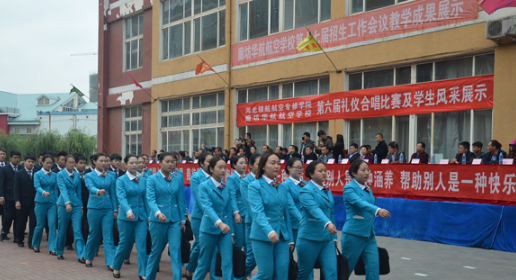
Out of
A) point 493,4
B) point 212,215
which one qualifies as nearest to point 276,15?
point 493,4

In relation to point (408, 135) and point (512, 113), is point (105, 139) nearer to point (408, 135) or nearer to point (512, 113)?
point (408, 135)

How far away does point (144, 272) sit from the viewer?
8.23 meters

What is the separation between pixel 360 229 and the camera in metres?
6.76

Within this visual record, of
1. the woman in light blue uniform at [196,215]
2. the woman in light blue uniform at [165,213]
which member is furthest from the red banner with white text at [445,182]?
the woman in light blue uniform at [165,213]

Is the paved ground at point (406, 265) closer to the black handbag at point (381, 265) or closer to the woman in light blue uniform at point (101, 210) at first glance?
the woman in light blue uniform at point (101, 210)

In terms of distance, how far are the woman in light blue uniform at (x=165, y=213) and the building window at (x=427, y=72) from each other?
987cm

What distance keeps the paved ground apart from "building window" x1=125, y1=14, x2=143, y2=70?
19.4 m

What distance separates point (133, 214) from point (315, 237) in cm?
313

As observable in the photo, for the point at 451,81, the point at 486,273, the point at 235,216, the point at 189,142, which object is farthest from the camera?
the point at 189,142

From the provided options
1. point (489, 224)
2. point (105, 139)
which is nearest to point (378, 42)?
point (489, 224)

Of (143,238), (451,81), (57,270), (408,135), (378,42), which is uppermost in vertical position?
(378,42)

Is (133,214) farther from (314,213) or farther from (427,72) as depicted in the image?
(427,72)

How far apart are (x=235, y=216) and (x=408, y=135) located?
10314 mm

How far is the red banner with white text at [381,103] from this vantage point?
14727mm
